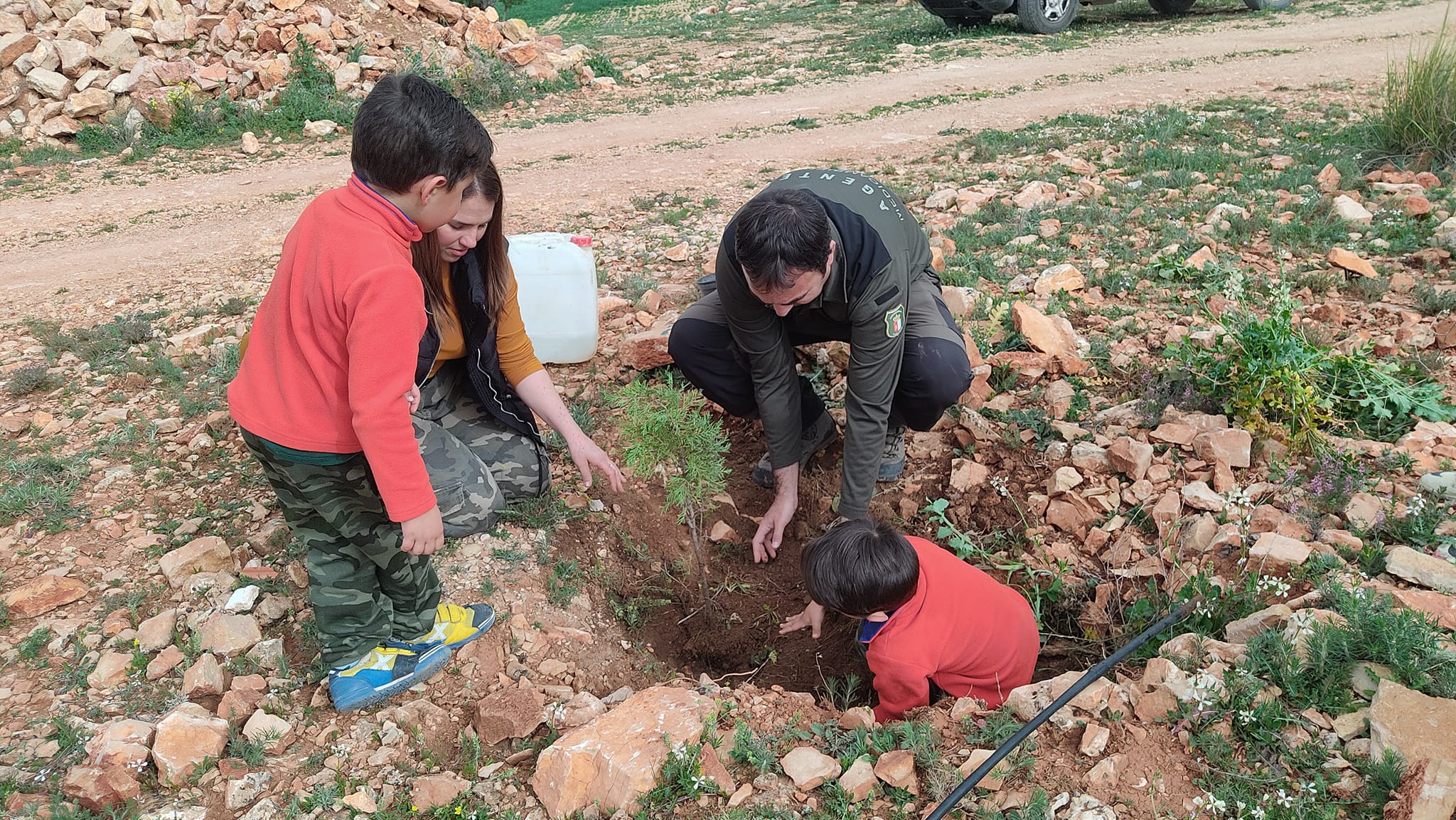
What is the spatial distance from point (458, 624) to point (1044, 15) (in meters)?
12.4

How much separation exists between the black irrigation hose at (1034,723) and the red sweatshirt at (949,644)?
12.5 inches

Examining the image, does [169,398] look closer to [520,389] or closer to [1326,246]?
[520,389]

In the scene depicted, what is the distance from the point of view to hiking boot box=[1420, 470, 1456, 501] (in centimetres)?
258

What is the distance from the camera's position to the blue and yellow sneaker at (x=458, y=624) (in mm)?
2500

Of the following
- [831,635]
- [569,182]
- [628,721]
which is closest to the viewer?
[628,721]

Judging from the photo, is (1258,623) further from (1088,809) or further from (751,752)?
(751,752)

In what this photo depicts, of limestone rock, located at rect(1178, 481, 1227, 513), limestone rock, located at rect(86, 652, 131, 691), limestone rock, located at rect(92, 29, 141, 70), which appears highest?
limestone rock, located at rect(92, 29, 141, 70)

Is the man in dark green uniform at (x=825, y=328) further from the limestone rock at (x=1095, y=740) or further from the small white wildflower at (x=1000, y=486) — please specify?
the limestone rock at (x=1095, y=740)

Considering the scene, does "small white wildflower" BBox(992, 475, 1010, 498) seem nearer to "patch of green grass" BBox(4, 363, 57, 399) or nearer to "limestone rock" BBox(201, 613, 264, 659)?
"limestone rock" BBox(201, 613, 264, 659)

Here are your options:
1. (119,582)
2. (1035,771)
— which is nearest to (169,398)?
(119,582)

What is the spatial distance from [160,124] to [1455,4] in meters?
15.5

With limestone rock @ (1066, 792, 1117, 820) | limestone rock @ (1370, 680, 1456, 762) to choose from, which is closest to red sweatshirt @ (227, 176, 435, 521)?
limestone rock @ (1066, 792, 1117, 820)

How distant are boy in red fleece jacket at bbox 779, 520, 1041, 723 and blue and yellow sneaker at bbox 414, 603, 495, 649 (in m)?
0.96

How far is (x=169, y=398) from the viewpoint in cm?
373
